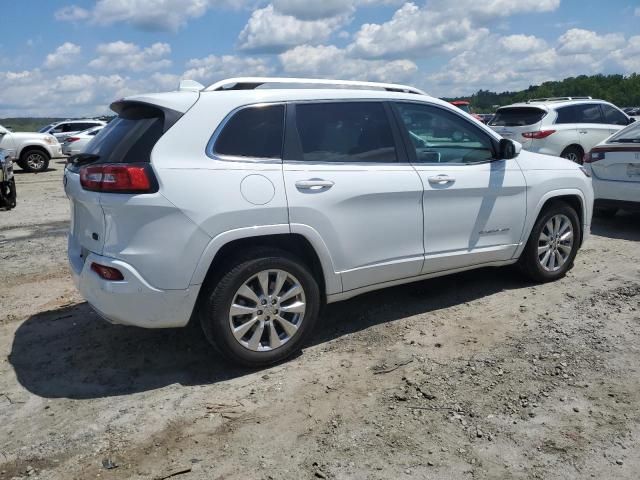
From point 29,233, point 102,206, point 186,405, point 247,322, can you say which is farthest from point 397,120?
point 29,233

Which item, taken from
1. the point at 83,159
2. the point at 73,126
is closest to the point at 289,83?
the point at 83,159

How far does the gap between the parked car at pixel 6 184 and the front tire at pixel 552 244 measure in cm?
885

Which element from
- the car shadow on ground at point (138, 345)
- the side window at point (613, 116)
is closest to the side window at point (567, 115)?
the side window at point (613, 116)

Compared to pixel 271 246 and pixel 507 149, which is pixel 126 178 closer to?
pixel 271 246

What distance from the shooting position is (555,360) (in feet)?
12.7

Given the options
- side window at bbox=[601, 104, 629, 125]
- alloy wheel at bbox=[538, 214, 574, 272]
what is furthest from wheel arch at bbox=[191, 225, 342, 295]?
Answer: side window at bbox=[601, 104, 629, 125]

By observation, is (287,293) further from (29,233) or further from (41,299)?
(29,233)

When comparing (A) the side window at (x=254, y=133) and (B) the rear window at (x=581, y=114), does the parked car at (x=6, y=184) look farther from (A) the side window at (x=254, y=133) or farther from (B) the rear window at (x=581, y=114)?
(B) the rear window at (x=581, y=114)

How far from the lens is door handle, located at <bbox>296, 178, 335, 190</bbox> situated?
3805 mm

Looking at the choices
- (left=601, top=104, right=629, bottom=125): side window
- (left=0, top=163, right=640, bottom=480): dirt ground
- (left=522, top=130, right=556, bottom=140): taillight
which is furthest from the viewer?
(left=601, top=104, right=629, bottom=125): side window

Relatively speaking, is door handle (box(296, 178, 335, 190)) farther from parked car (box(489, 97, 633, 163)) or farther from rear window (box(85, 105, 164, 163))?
parked car (box(489, 97, 633, 163))

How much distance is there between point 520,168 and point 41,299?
454 centimetres

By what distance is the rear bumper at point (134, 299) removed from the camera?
344 centimetres

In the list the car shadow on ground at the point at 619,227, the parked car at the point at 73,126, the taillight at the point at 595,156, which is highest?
the parked car at the point at 73,126
